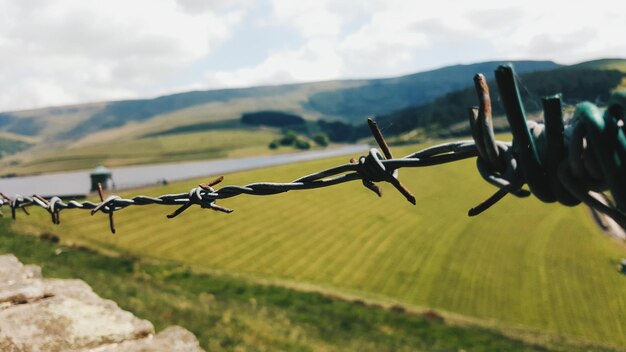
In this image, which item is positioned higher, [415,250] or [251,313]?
[251,313]

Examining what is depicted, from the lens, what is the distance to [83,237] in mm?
45531

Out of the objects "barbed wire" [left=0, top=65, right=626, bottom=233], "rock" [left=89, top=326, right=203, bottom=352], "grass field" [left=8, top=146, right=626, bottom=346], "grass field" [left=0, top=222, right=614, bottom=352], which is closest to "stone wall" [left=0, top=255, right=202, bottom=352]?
"rock" [left=89, top=326, right=203, bottom=352]

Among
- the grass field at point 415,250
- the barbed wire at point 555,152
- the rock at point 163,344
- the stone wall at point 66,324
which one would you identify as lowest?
the grass field at point 415,250

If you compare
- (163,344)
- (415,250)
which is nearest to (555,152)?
(163,344)

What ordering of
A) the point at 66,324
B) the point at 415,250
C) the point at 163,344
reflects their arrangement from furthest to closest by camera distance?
1. the point at 415,250
2. the point at 163,344
3. the point at 66,324

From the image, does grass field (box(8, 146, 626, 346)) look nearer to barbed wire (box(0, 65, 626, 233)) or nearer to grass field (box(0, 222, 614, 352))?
grass field (box(0, 222, 614, 352))

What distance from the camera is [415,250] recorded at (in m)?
57.2

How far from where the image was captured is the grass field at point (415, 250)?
3991cm

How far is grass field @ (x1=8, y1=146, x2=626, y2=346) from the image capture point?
39906 millimetres

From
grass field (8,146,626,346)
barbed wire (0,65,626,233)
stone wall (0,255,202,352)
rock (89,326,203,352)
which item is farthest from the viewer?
grass field (8,146,626,346)

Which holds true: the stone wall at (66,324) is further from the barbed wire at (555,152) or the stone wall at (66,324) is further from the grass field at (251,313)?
the barbed wire at (555,152)

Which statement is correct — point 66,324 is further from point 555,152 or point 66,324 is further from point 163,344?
point 555,152

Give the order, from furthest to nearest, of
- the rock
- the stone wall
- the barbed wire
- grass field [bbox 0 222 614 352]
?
grass field [bbox 0 222 614 352], the rock, the stone wall, the barbed wire

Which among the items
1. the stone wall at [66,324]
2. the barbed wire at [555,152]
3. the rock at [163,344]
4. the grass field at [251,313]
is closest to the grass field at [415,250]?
the grass field at [251,313]
